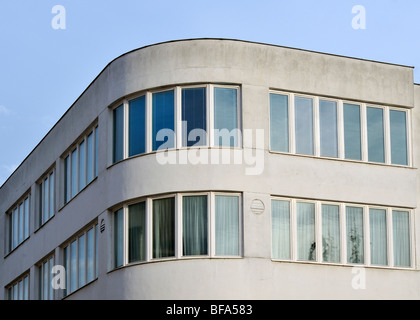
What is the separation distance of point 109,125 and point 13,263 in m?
12.8

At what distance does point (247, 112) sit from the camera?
33.8 meters

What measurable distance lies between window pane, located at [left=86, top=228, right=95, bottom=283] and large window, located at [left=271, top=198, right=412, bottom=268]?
22.2ft

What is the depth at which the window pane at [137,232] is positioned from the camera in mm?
33625

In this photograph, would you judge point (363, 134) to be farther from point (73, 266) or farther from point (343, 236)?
point (73, 266)

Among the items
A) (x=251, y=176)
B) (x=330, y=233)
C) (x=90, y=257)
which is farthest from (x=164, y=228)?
(x=330, y=233)

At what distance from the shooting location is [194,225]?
108 feet

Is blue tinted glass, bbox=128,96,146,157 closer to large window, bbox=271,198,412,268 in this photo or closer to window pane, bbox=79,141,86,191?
window pane, bbox=79,141,86,191

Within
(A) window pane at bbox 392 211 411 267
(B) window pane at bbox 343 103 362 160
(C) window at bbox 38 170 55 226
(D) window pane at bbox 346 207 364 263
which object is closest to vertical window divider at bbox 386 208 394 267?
(A) window pane at bbox 392 211 411 267

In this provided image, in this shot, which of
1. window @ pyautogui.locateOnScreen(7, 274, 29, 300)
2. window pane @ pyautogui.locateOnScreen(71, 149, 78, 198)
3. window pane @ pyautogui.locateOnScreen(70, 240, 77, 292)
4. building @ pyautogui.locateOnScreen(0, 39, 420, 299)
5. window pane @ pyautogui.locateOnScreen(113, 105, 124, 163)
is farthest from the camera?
A: window @ pyautogui.locateOnScreen(7, 274, 29, 300)

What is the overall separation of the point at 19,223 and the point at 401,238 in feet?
58.0

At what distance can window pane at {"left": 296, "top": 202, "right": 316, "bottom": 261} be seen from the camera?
3406cm
